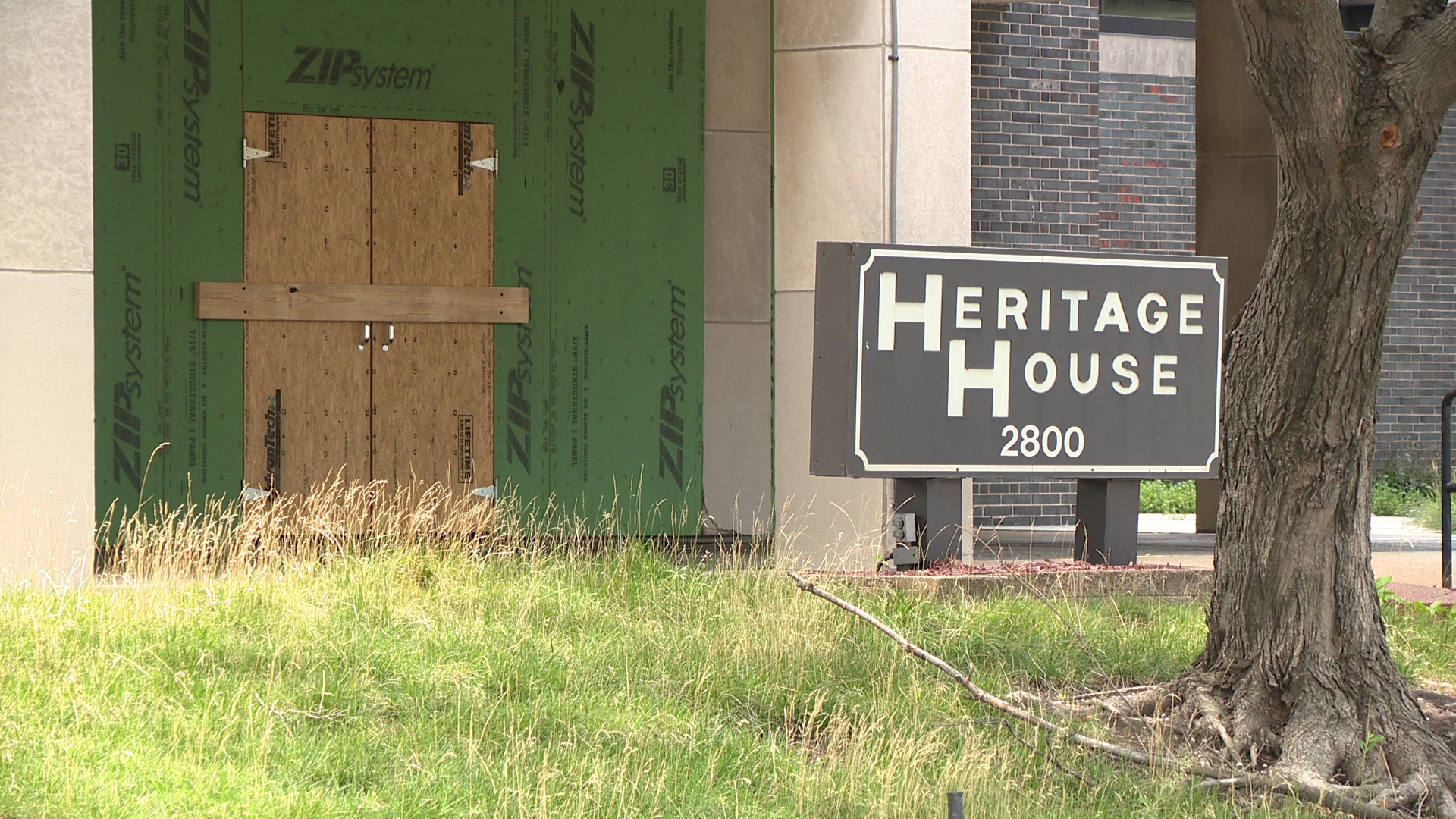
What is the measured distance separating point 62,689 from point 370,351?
4979mm

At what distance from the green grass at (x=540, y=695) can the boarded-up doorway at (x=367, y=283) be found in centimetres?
259

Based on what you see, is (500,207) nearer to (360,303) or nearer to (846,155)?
(360,303)

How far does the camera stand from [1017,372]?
23.6ft

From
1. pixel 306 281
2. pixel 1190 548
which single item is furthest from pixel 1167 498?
pixel 306 281

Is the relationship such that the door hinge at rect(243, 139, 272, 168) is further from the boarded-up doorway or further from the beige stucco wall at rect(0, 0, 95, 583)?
the beige stucco wall at rect(0, 0, 95, 583)

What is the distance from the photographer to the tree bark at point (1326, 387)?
4500mm

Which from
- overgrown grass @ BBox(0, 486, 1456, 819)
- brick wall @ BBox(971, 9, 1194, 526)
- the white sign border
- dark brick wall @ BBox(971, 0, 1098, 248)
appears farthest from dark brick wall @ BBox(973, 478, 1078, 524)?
overgrown grass @ BBox(0, 486, 1456, 819)

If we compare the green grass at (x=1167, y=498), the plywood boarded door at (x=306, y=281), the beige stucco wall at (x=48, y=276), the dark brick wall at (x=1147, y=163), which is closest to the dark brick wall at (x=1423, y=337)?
the green grass at (x=1167, y=498)

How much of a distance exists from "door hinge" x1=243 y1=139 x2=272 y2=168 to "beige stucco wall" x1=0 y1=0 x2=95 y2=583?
5.80ft

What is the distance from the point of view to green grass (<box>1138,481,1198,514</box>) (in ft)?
52.5

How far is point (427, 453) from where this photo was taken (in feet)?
30.6

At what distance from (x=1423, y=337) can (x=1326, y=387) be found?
13.2 m

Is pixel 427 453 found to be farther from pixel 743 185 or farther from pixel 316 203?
pixel 743 185

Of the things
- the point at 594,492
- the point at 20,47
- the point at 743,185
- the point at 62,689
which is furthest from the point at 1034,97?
the point at 62,689
